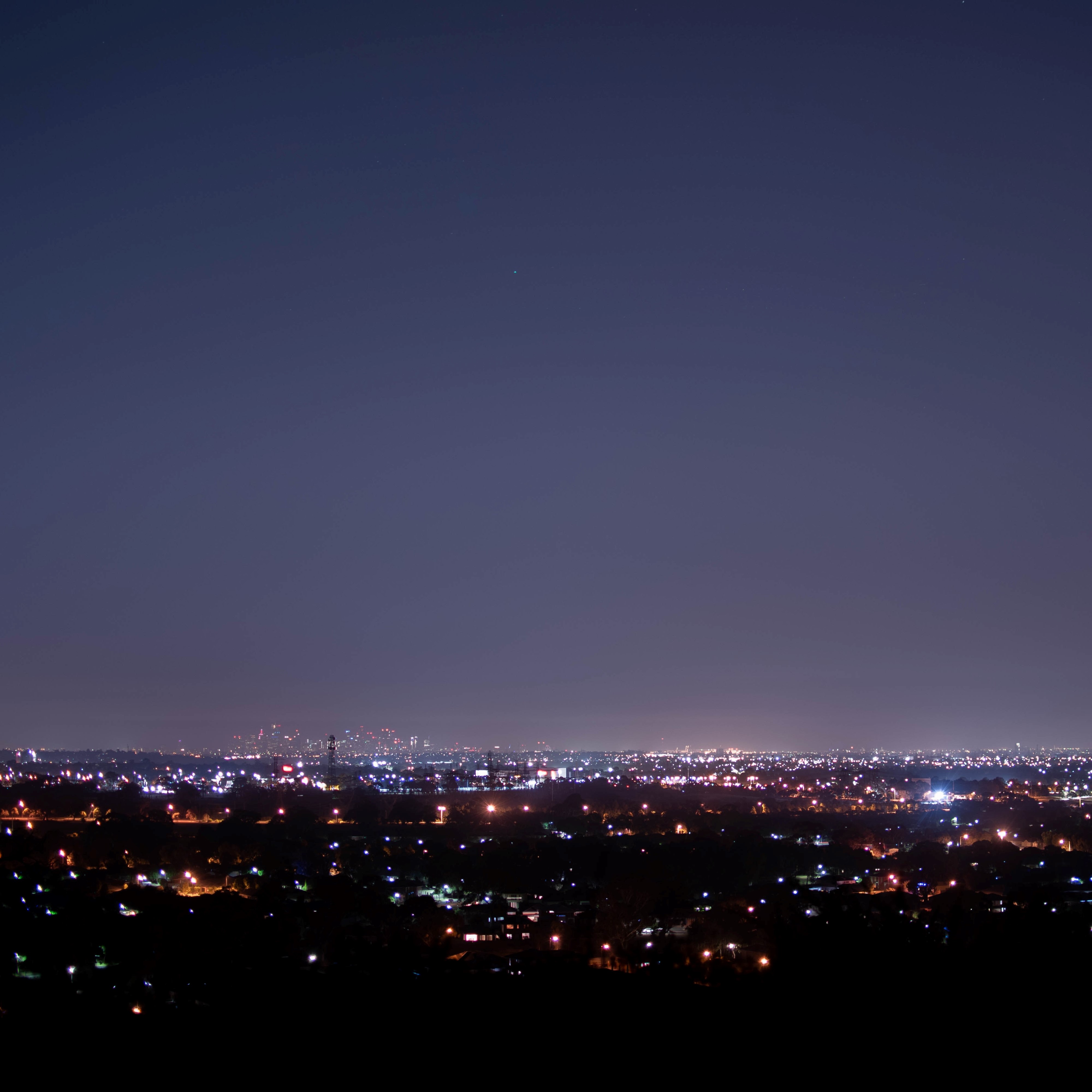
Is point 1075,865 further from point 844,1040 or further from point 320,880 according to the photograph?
point 844,1040

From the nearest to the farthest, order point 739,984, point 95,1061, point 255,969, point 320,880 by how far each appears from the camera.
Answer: point 95,1061
point 739,984
point 255,969
point 320,880

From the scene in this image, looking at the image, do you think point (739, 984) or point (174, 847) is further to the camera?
point (174, 847)

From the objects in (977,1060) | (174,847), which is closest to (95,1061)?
(977,1060)

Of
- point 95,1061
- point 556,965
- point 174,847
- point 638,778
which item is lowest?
point 638,778

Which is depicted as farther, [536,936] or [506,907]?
[506,907]

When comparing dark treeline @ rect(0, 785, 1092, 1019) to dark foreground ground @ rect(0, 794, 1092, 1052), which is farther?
dark treeline @ rect(0, 785, 1092, 1019)

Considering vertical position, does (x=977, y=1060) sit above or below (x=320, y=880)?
above

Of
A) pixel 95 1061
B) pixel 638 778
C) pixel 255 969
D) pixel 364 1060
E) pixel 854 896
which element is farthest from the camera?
pixel 638 778

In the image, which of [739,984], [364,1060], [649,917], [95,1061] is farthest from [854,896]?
[95,1061]

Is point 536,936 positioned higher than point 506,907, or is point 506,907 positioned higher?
point 536,936

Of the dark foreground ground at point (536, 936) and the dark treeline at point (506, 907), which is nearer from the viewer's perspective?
the dark foreground ground at point (536, 936)
